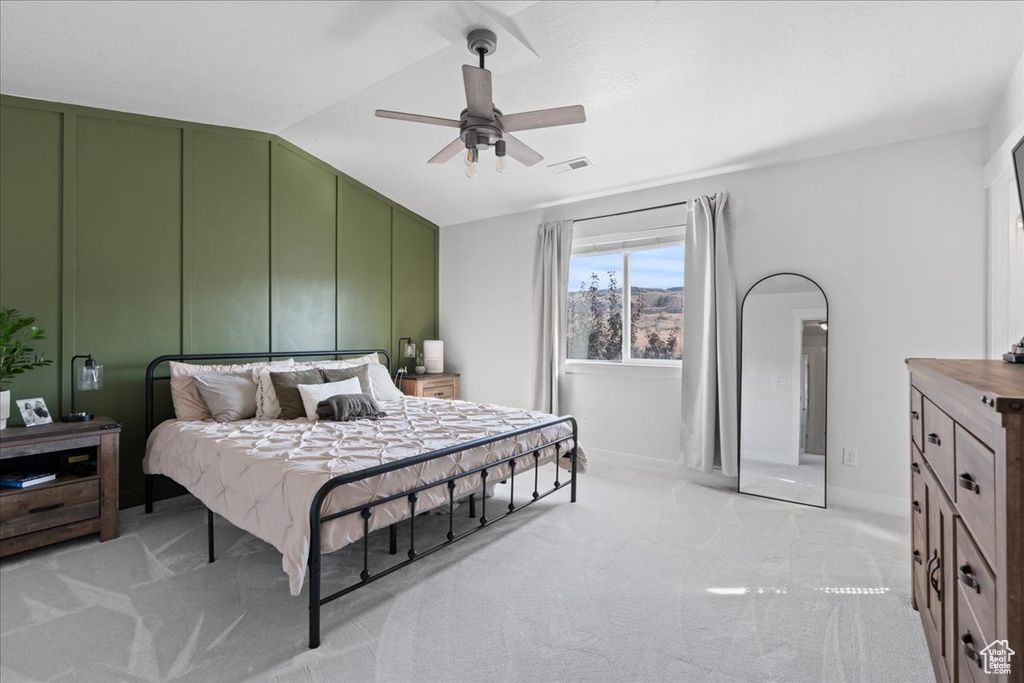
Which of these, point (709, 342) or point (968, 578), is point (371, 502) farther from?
point (709, 342)

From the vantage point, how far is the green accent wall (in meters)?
3.23

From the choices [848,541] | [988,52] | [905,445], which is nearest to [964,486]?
[848,541]

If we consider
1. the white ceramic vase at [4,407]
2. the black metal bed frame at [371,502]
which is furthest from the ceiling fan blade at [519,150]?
the white ceramic vase at [4,407]

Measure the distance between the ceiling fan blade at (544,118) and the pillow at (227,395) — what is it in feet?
8.75

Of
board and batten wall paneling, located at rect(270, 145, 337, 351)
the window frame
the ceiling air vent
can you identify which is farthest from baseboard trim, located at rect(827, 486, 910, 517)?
board and batten wall paneling, located at rect(270, 145, 337, 351)

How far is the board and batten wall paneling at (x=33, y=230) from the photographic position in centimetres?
313

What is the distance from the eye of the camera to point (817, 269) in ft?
12.2

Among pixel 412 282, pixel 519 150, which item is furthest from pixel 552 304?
pixel 519 150

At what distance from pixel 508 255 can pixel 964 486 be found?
4.54 meters

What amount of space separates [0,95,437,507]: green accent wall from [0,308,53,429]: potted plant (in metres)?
0.08

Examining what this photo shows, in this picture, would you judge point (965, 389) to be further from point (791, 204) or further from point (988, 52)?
point (791, 204)

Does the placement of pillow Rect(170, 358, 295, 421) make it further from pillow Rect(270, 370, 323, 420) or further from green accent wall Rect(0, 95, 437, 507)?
pillow Rect(270, 370, 323, 420)

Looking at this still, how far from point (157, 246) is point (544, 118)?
3.12 metres

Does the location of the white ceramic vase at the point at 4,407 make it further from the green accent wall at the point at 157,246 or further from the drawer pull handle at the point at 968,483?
the drawer pull handle at the point at 968,483
